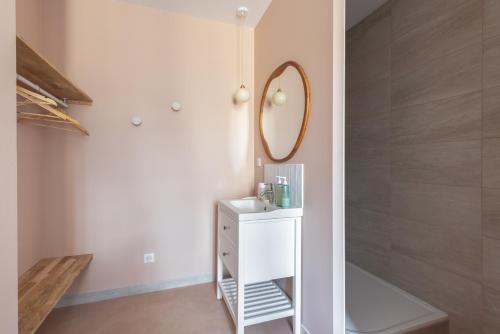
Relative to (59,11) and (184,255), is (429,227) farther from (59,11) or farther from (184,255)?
(59,11)

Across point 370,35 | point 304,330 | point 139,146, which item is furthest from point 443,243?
point 139,146

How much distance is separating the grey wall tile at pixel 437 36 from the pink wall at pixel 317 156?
1.01 metres

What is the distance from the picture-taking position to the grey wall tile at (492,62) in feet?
4.55

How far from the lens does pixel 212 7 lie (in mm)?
2104

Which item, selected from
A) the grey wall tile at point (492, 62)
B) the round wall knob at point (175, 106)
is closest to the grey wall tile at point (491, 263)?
the grey wall tile at point (492, 62)

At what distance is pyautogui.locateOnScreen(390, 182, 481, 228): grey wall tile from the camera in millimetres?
1527

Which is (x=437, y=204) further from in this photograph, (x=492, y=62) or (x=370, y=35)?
(x=370, y=35)

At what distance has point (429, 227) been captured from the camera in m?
1.78

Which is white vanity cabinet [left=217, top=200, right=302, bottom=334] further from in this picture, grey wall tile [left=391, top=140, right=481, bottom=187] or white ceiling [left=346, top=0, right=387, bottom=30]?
white ceiling [left=346, top=0, right=387, bottom=30]

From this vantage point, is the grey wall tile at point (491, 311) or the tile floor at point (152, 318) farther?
the tile floor at point (152, 318)

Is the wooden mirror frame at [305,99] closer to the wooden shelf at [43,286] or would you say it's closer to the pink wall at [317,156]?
the pink wall at [317,156]

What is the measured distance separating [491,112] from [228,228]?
1.90 metres
